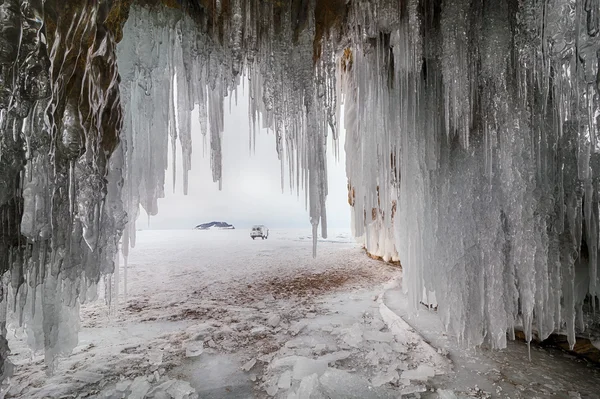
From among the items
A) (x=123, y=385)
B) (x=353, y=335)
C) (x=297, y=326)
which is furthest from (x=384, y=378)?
(x=123, y=385)

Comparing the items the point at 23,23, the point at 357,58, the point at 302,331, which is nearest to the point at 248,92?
the point at 357,58

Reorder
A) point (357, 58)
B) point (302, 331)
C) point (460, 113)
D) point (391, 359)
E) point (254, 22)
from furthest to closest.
A: point (302, 331), point (357, 58), point (391, 359), point (254, 22), point (460, 113)

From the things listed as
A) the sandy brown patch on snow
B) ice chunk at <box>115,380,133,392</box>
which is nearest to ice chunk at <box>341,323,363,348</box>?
the sandy brown patch on snow

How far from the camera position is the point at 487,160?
2.78m

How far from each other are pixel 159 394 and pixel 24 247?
1.59m

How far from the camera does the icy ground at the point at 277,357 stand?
103 inches

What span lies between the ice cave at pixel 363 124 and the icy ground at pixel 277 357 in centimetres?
37

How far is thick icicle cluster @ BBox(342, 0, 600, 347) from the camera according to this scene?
2482 millimetres

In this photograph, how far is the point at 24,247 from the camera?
199 cm

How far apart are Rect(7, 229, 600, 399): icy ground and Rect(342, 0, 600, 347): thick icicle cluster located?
430 mm

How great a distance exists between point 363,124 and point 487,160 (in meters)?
1.62

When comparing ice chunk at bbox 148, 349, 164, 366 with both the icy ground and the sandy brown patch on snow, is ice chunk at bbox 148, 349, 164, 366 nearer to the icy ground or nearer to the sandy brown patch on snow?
the icy ground

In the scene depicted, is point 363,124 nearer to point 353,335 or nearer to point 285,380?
point 353,335

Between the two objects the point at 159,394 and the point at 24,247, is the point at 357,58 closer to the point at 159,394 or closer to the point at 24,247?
the point at 24,247
